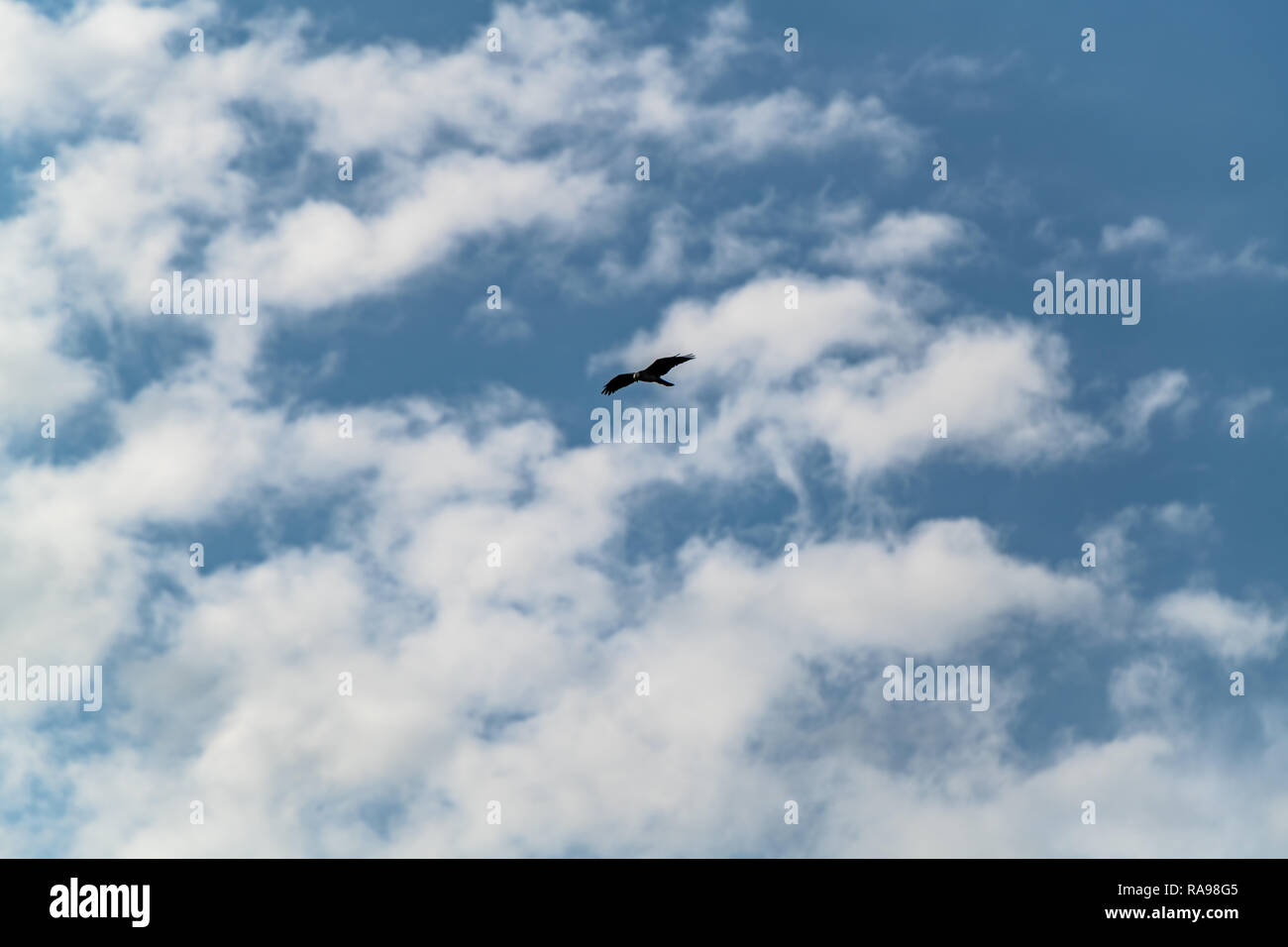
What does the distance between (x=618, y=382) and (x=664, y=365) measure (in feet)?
8.24

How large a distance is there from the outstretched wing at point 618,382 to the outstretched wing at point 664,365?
978mm

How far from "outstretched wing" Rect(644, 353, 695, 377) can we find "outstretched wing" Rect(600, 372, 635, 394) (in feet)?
3.21

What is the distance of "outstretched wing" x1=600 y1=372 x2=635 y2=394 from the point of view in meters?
74.2

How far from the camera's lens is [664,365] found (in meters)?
73.4

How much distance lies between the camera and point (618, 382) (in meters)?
74.2

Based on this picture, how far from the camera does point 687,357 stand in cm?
7075

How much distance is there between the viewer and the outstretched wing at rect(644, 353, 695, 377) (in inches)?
2840

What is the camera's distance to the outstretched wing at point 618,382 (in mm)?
74188
